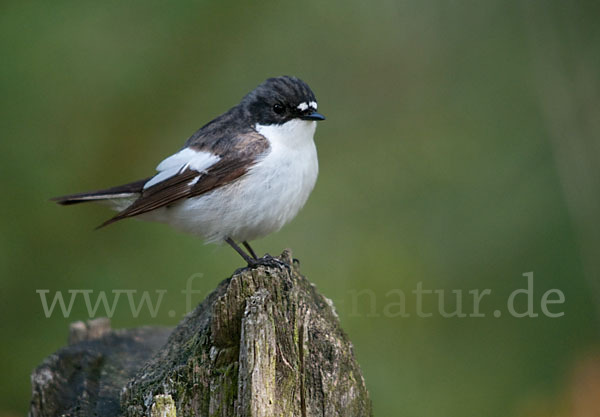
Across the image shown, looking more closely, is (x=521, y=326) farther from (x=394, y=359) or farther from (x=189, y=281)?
(x=189, y=281)

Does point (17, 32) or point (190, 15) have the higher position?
point (190, 15)

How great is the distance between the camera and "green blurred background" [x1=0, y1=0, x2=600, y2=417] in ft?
15.3

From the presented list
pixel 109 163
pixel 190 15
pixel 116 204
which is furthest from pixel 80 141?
pixel 190 15

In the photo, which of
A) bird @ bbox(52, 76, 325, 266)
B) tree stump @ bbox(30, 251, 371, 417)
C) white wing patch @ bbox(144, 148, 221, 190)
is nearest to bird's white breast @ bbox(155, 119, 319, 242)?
bird @ bbox(52, 76, 325, 266)

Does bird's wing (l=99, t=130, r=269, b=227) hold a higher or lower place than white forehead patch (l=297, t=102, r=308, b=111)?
lower

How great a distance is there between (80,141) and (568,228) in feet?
12.2

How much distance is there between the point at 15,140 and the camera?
15.2ft

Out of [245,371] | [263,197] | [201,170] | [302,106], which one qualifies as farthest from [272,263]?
[245,371]

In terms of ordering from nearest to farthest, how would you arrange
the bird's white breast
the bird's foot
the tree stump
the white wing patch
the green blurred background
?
the tree stump < the bird's foot < the bird's white breast < the white wing patch < the green blurred background

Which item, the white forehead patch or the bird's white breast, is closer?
the bird's white breast

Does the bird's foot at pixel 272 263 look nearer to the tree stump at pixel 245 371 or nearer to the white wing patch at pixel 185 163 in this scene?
the tree stump at pixel 245 371

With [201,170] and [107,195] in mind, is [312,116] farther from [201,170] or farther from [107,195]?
[107,195]

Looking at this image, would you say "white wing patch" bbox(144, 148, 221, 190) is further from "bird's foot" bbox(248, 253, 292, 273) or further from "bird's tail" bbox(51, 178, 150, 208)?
"bird's foot" bbox(248, 253, 292, 273)

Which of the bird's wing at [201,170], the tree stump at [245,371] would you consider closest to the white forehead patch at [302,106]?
the bird's wing at [201,170]
